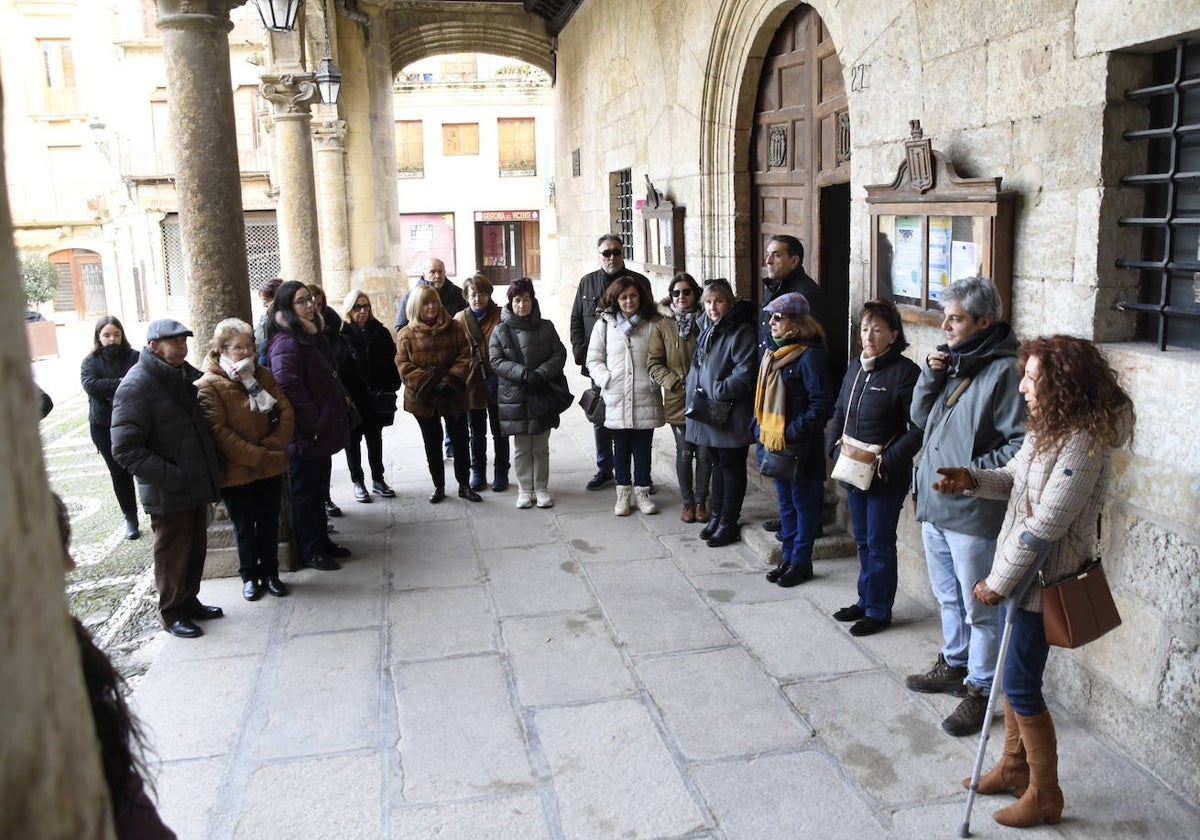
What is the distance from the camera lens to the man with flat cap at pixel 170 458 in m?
4.66

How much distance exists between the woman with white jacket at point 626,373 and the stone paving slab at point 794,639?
1.80 meters

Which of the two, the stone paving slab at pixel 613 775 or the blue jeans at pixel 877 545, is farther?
the blue jeans at pixel 877 545

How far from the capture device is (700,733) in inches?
151

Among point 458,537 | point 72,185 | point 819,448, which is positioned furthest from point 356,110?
point 72,185

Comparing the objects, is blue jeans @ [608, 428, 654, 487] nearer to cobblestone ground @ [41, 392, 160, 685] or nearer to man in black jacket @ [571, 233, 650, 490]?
man in black jacket @ [571, 233, 650, 490]

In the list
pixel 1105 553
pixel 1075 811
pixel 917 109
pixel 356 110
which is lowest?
pixel 1075 811

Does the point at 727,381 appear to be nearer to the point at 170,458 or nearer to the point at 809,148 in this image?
the point at 809,148

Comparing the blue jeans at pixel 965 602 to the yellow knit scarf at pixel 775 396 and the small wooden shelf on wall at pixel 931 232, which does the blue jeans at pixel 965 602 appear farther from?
the yellow knit scarf at pixel 775 396

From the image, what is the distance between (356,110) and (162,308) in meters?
17.2

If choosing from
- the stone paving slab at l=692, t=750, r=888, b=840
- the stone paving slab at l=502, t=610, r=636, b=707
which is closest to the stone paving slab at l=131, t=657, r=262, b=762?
the stone paving slab at l=502, t=610, r=636, b=707

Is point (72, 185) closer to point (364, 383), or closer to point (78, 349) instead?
point (78, 349)

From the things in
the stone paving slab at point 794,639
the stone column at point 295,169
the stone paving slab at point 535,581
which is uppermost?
the stone column at point 295,169

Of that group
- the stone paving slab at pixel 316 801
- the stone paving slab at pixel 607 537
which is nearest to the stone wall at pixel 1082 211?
the stone paving slab at pixel 607 537

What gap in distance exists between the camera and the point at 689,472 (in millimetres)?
6613
